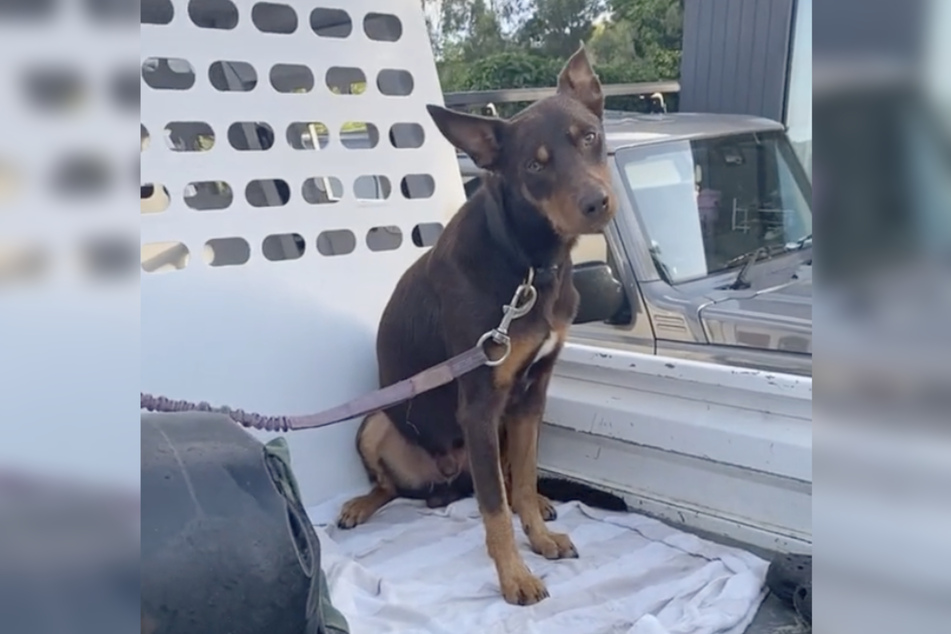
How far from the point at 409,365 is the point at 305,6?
3.63ft

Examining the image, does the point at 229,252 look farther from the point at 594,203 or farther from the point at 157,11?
the point at 594,203

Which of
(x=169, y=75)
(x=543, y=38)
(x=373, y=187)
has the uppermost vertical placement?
(x=543, y=38)

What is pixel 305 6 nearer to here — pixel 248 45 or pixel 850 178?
pixel 248 45

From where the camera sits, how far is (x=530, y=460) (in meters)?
2.75

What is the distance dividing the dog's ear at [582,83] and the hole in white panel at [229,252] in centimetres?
98

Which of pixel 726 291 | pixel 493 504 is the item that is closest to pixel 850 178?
pixel 493 504

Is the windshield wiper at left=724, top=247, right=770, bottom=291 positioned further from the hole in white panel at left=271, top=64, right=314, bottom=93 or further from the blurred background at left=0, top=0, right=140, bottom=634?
the blurred background at left=0, top=0, right=140, bottom=634

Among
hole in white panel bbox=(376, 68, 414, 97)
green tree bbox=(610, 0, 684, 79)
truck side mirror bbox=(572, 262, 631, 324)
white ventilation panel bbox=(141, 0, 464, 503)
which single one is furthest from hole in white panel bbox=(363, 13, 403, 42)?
green tree bbox=(610, 0, 684, 79)

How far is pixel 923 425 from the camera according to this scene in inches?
28.6

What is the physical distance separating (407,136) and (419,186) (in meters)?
0.16

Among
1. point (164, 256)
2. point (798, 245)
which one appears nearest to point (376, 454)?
point (164, 256)

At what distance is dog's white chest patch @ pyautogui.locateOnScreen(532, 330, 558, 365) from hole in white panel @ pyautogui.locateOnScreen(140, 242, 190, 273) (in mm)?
970

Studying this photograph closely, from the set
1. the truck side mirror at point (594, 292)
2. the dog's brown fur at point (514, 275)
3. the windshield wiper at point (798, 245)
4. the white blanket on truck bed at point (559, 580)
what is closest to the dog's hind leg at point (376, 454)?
the white blanket on truck bed at point (559, 580)

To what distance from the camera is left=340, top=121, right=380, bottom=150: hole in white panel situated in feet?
10.1
